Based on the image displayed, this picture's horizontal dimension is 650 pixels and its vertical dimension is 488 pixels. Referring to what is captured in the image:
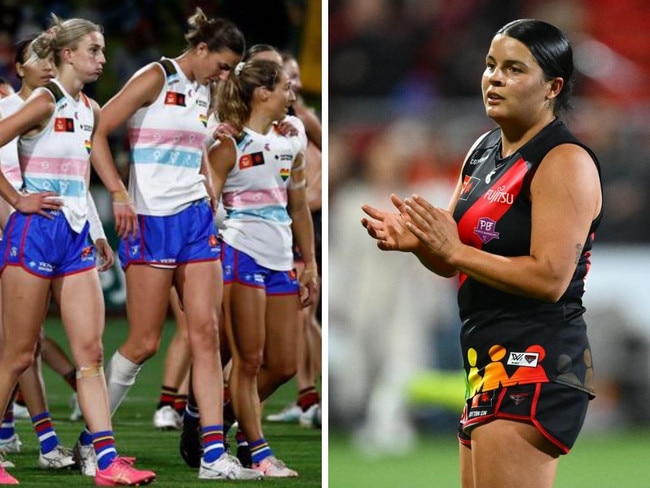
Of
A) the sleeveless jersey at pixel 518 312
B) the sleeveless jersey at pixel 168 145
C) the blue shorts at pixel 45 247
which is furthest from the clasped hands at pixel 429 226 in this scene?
the sleeveless jersey at pixel 168 145

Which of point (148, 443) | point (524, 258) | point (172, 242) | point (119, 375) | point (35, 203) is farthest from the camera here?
point (148, 443)

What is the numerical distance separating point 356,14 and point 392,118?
180cm

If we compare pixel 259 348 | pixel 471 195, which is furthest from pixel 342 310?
pixel 471 195

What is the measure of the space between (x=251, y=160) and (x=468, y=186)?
2547mm

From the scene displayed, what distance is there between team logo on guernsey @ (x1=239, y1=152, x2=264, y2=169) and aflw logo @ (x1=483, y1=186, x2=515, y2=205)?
2678 mm

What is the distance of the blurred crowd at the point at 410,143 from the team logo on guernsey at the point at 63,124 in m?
4.59

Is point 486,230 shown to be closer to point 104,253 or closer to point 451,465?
point 104,253

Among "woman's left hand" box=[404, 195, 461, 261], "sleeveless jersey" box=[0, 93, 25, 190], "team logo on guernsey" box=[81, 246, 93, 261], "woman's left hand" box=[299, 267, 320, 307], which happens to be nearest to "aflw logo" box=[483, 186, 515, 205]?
"woman's left hand" box=[404, 195, 461, 261]

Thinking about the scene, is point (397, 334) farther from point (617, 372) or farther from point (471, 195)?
point (471, 195)

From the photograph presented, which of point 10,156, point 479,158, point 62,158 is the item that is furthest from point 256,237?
point 479,158

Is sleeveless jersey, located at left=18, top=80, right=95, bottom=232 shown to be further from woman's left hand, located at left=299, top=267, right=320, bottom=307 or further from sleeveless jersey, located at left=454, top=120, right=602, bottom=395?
sleeveless jersey, located at left=454, top=120, right=602, bottom=395

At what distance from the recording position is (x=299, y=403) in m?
7.47

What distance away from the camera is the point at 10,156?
5.97 metres

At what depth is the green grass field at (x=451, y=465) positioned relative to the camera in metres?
7.22
